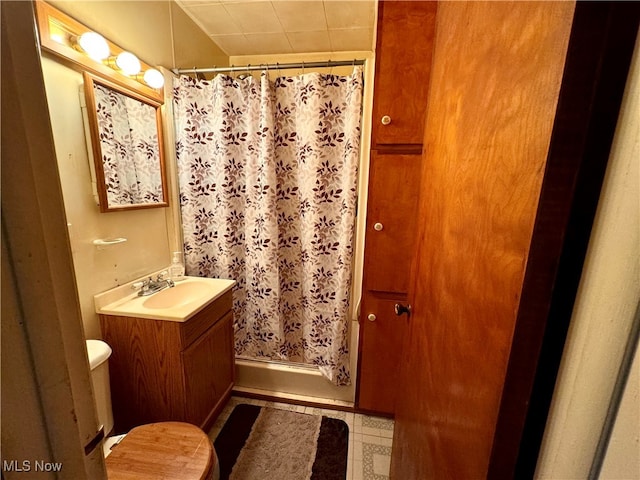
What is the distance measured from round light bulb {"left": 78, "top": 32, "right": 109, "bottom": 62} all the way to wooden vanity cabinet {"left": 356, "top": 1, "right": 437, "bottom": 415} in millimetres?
1226

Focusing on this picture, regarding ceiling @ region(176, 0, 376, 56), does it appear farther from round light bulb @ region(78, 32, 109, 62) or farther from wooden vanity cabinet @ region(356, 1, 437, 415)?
round light bulb @ region(78, 32, 109, 62)

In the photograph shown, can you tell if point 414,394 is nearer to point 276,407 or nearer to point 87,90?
point 276,407

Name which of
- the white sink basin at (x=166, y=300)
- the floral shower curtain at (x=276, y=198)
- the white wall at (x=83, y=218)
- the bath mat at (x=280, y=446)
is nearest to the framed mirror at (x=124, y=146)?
the white wall at (x=83, y=218)

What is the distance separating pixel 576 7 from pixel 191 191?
1.81 meters

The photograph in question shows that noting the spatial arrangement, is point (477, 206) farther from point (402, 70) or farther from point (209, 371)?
point (209, 371)

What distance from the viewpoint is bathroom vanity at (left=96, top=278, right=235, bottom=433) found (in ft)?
3.92

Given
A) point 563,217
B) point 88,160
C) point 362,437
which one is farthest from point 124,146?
point 362,437

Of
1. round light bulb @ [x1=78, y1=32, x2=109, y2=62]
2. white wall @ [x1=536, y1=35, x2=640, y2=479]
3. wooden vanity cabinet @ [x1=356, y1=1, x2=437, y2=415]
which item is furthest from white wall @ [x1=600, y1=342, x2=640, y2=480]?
round light bulb @ [x1=78, y1=32, x2=109, y2=62]

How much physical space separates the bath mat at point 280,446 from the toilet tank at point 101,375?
624mm

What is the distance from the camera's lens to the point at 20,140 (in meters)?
0.26

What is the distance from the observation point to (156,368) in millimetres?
1227

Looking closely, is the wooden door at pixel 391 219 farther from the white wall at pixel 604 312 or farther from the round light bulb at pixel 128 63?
the round light bulb at pixel 128 63

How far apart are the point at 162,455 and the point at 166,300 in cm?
75

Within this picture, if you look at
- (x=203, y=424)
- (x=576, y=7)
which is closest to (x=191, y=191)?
(x=203, y=424)
